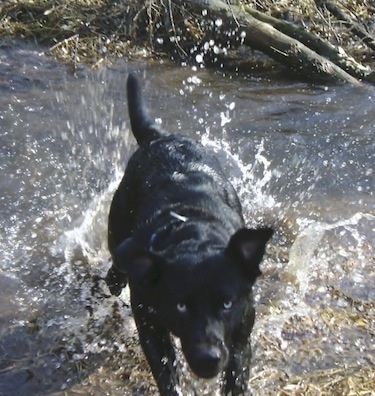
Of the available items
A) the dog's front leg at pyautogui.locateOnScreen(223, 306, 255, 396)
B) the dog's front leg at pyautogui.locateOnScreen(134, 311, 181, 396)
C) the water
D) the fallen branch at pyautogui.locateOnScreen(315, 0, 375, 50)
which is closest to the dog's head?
the dog's front leg at pyautogui.locateOnScreen(223, 306, 255, 396)

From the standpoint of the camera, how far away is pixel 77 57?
32.5ft

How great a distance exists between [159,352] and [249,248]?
2.95 ft

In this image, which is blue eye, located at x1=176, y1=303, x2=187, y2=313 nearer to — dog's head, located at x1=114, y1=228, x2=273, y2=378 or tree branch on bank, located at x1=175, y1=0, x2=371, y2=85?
dog's head, located at x1=114, y1=228, x2=273, y2=378

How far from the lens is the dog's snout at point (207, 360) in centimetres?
379

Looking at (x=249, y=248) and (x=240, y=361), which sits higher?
(x=249, y=248)

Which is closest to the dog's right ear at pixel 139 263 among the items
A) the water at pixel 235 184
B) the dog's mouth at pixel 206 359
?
the dog's mouth at pixel 206 359

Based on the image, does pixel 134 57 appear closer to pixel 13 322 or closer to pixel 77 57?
pixel 77 57

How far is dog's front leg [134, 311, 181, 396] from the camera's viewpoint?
442cm

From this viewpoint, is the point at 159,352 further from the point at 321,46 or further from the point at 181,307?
the point at 321,46

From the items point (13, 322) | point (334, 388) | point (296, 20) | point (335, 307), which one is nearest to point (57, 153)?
point (13, 322)

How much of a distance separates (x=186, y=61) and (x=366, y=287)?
5023 mm

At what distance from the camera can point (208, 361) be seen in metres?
3.80

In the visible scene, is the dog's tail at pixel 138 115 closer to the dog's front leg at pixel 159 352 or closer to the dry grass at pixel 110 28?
the dog's front leg at pixel 159 352

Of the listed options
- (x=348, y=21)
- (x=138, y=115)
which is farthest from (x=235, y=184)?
(x=348, y=21)
